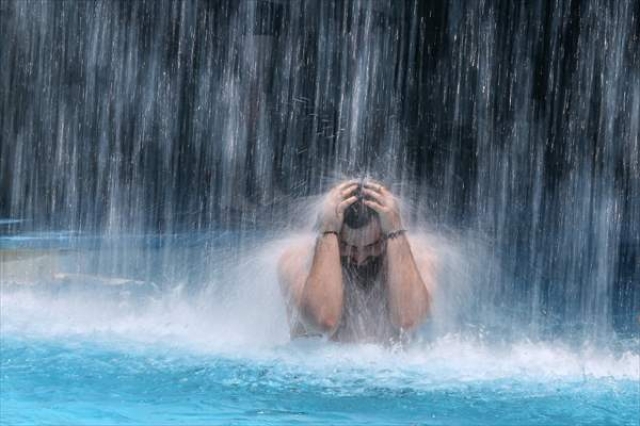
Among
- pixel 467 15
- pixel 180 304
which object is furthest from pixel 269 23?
pixel 180 304

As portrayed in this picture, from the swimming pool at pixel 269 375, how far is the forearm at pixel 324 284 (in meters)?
0.21

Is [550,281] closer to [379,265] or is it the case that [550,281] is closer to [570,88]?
[570,88]

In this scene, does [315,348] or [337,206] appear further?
[315,348]

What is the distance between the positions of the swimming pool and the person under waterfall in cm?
14

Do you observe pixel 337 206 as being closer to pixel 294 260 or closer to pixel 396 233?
pixel 396 233

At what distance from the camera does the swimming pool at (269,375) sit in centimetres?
358

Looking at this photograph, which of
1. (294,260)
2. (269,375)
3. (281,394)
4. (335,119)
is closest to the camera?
(281,394)

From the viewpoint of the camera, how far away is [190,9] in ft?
40.6

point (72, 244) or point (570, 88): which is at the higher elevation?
point (570, 88)

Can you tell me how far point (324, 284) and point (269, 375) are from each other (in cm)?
48

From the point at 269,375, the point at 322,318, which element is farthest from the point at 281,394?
the point at 322,318

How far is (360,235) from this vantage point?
4332mm

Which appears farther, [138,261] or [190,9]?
[190,9]

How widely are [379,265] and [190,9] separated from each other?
877 cm
